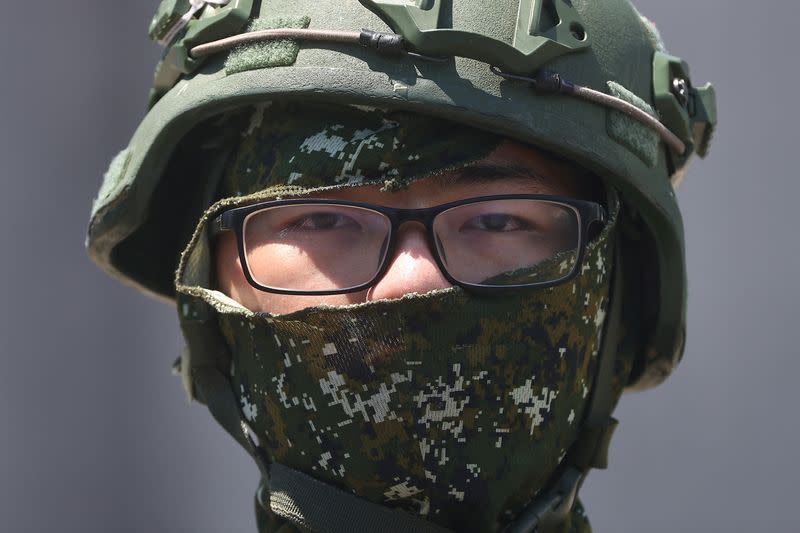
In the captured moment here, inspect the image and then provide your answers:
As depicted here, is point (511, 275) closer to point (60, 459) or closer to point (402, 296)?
point (402, 296)

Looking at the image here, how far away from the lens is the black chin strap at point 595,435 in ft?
7.06

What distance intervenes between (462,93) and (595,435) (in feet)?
2.41

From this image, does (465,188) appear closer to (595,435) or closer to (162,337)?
(595,435)

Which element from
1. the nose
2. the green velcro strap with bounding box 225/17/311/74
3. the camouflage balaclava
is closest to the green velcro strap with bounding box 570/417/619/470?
the camouflage balaclava

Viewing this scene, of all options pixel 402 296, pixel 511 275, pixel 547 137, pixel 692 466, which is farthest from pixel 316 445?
pixel 692 466

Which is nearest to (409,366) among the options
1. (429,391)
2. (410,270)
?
(429,391)

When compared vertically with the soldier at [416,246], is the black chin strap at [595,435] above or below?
below

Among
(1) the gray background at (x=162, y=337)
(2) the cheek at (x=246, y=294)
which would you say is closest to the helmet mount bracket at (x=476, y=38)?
(2) the cheek at (x=246, y=294)

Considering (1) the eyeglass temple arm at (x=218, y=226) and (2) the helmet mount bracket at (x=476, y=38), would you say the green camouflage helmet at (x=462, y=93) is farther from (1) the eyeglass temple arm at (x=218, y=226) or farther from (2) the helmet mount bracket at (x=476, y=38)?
(1) the eyeglass temple arm at (x=218, y=226)

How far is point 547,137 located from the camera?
77.8 inches

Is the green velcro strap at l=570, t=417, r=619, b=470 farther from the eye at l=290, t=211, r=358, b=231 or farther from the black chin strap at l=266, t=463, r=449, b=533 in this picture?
the eye at l=290, t=211, r=358, b=231

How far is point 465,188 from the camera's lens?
6.50 ft

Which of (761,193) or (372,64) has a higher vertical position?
(372,64)

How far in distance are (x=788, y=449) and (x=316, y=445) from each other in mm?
2757
